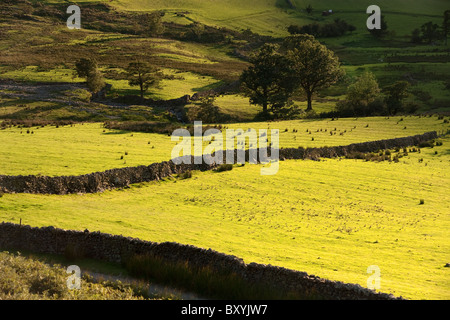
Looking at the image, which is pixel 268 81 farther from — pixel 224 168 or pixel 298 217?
pixel 298 217

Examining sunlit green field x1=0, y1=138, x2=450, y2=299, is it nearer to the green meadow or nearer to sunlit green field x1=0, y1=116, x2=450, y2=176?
the green meadow

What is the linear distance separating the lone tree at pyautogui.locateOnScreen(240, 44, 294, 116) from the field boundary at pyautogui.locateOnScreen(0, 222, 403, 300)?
53.8 metres

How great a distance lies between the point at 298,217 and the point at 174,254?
32.7 ft

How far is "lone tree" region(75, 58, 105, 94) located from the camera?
7788 cm

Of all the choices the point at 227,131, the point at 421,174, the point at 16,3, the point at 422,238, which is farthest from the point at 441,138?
the point at 16,3

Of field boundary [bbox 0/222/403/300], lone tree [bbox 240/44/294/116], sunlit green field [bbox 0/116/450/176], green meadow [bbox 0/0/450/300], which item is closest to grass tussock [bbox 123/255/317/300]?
field boundary [bbox 0/222/403/300]

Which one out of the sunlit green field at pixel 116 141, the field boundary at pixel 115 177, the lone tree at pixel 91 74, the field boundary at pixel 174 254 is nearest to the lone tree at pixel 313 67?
the sunlit green field at pixel 116 141

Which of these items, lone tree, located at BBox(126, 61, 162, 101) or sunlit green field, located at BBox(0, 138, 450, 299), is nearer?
sunlit green field, located at BBox(0, 138, 450, 299)

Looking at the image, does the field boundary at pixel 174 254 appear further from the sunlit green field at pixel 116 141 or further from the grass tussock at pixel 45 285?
the sunlit green field at pixel 116 141

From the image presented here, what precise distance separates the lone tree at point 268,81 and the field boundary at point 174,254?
53809 mm

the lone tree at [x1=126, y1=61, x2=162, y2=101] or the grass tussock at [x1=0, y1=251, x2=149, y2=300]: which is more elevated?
the lone tree at [x1=126, y1=61, x2=162, y2=101]

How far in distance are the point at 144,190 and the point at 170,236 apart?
9532 mm

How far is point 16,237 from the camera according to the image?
18297 millimetres

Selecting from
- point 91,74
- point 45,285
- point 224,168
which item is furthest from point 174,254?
point 91,74
